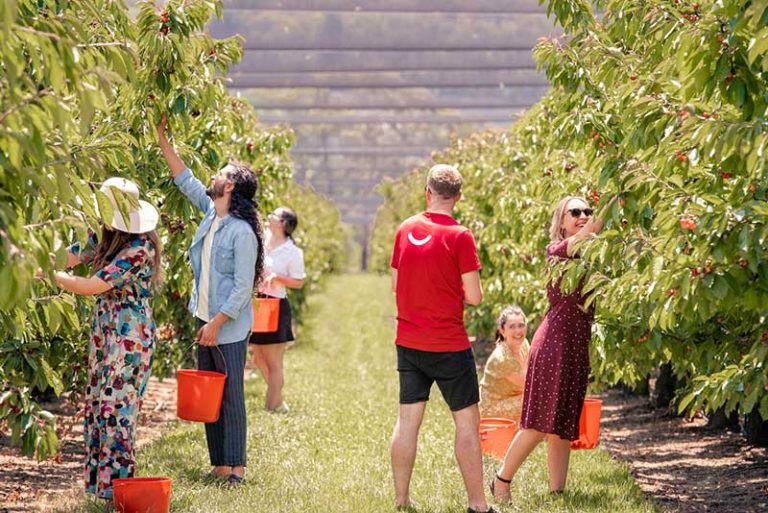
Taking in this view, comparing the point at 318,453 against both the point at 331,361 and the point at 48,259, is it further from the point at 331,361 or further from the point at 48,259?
the point at 331,361

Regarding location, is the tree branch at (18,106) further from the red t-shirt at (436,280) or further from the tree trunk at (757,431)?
the tree trunk at (757,431)

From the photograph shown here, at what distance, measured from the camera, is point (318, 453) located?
24.7 feet

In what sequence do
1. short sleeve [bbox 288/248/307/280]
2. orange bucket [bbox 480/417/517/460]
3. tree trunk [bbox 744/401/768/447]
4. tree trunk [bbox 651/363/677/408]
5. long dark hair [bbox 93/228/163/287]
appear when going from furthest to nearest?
Answer: tree trunk [bbox 651/363/677/408] → short sleeve [bbox 288/248/307/280] → tree trunk [bbox 744/401/768/447] → orange bucket [bbox 480/417/517/460] → long dark hair [bbox 93/228/163/287]

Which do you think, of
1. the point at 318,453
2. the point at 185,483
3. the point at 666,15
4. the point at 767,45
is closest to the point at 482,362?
the point at 318,453

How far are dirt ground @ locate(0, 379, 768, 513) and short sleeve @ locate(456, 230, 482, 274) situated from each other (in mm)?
2095

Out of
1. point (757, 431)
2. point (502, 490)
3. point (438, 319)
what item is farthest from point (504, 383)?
point (438, 319)

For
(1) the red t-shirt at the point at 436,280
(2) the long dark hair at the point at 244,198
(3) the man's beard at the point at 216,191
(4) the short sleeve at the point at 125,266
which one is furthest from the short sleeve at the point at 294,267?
(1) the red t-shirt at the point at 436,280

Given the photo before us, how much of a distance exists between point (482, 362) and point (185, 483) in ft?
33.1

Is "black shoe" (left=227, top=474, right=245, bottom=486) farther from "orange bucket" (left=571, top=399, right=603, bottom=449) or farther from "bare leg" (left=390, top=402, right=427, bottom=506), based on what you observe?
"orange bucket" (left=571, top=399, right=603, bottom=449)

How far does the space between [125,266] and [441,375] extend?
1.51 meters

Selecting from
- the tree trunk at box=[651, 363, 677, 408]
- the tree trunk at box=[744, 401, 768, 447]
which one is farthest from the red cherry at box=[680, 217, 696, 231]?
the tree trunk at box=[651, 363, 677, 408]

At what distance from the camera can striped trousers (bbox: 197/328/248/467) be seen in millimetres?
6102

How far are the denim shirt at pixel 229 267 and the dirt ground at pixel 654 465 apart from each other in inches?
45.9

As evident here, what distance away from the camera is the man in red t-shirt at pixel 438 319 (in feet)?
17.5
